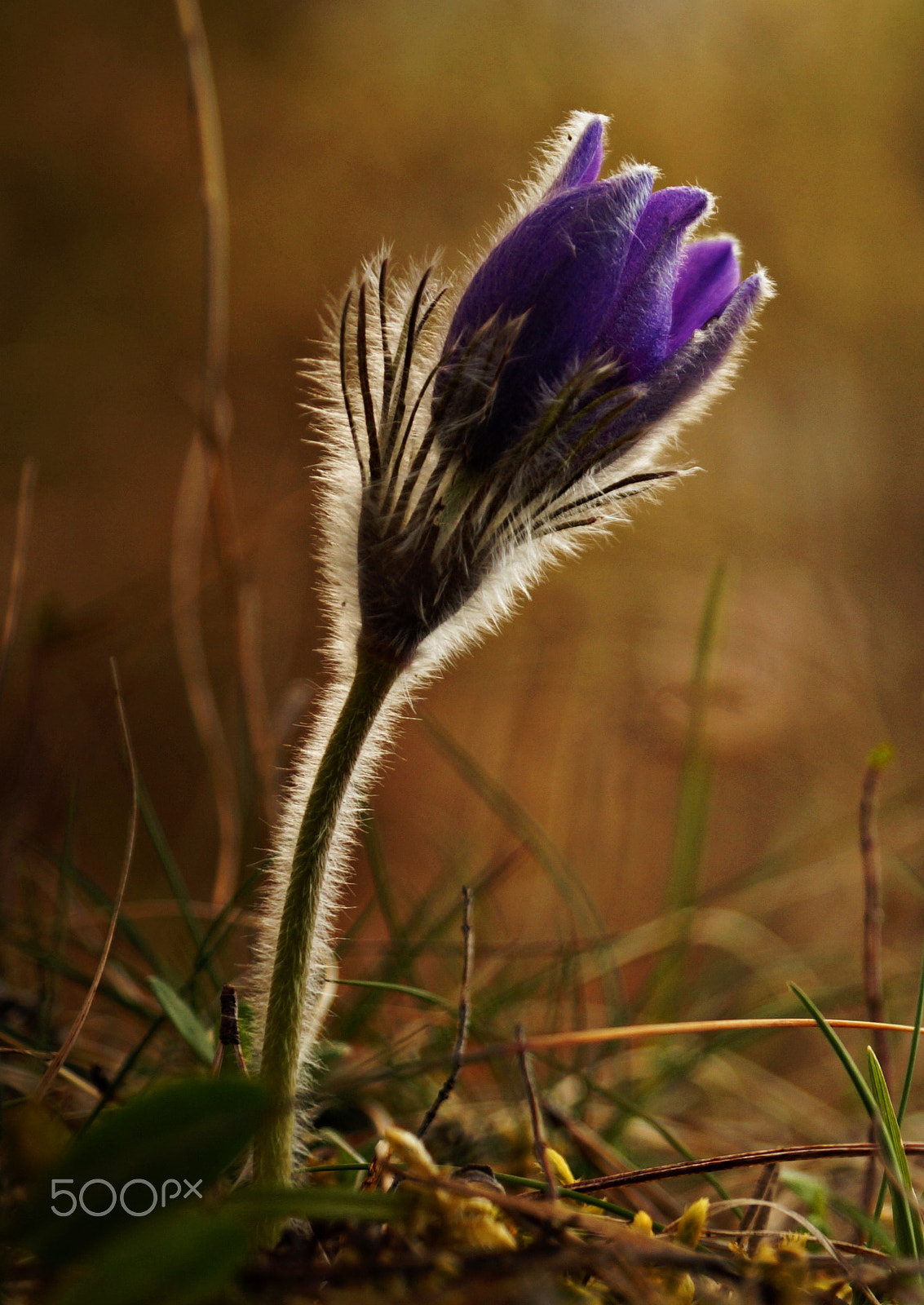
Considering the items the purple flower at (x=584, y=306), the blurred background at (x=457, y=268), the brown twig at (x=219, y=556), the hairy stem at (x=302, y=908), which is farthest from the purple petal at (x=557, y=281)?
the blurred background at (x=457, y=268)

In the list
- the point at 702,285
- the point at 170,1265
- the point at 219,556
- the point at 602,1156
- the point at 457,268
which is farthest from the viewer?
the point at 457,268

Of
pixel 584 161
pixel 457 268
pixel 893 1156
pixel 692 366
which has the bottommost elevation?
pixel 893 1156

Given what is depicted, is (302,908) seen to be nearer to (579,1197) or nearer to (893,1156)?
(579,1197)

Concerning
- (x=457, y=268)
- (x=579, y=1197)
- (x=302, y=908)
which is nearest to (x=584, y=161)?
(x=302, y=908)

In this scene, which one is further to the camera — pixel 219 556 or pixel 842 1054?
pixel 219 556

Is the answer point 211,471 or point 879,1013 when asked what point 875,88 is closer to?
point 211,471

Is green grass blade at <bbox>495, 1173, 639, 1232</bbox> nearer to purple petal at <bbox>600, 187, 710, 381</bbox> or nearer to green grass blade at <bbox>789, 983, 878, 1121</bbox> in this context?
green grass blade at <bbox>789, 983, 878, 1121</bbox>

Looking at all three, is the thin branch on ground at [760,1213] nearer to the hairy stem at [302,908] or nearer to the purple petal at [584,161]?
the hairy stem at [302,908]

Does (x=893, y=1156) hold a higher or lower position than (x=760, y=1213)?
higher
